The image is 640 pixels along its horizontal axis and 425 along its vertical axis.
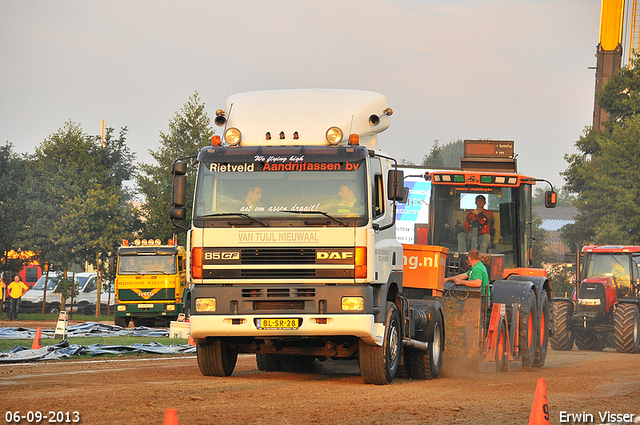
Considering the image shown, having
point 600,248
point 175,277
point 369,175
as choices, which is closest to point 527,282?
point 369,175

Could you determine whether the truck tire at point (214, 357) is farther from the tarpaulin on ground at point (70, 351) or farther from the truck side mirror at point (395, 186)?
the tarpaulin on ground at point (70, 351)

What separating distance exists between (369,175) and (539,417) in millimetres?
4976

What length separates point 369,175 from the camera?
12.0 metres

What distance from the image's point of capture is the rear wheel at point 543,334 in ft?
59.8

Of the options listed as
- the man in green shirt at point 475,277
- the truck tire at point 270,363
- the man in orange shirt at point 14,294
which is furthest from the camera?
the man in orange shirt at point 14,294

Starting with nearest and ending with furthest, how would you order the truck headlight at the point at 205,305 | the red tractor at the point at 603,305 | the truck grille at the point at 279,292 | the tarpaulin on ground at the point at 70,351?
the truck grille at the point at 279,292, the truck headlight at the point at 205,305, the tarpaulin on ground at the point at 70,351, the red tractor at the point at 603,305

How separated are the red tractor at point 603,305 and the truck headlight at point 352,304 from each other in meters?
13.0

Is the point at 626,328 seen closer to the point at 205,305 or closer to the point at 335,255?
the point at 335,255

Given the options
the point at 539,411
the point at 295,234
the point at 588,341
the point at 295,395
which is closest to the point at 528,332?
the point at 295,234

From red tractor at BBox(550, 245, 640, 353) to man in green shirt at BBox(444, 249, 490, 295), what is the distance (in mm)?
8153

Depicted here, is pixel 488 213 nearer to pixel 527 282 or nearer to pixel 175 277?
pixel 527 282

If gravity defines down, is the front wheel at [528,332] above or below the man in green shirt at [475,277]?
below

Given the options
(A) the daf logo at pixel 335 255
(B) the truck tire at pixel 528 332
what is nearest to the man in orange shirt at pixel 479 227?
(B) the truck tire at pixel 528 332

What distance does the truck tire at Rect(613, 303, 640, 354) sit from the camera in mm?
24078
